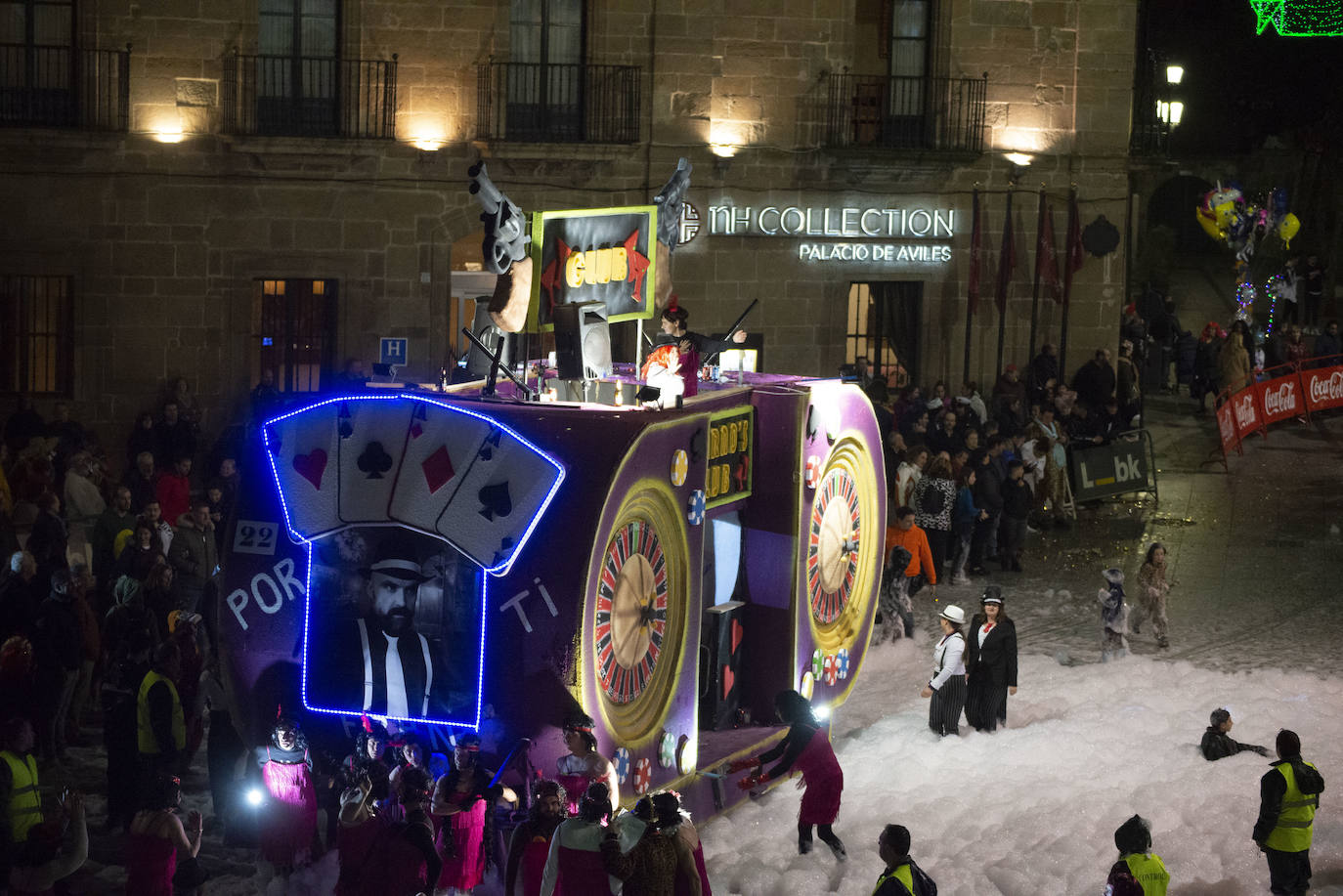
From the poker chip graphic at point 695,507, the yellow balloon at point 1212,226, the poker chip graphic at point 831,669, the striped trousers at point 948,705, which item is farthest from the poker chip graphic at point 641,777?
the yellow balloon at point 1212,226

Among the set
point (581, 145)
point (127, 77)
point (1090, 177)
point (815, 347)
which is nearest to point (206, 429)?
point (127, 77)

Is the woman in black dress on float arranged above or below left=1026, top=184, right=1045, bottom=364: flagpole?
below

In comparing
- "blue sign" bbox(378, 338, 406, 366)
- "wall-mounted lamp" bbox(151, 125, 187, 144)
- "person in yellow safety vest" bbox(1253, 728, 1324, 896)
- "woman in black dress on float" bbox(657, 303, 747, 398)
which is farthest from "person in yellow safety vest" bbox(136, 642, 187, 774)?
"wall-mounted lamp" bbox(151, 125, 187, 144)

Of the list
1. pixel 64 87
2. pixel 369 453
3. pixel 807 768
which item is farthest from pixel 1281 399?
pixel 369 453

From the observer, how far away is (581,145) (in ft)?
78.3

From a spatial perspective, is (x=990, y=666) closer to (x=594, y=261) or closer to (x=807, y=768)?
(x=807, y=768)

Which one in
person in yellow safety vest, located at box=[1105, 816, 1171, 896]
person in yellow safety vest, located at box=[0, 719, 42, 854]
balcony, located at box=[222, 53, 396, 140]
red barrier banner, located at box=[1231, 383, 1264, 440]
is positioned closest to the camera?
person in yellow safety vest, located at box=[1105, 816, 1171, 896]

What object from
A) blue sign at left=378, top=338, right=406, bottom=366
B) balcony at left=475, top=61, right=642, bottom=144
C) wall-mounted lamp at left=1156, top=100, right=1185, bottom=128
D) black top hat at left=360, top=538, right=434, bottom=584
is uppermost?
wall-mounted lamp at left=1156, top=100, right=1185, bottom=128

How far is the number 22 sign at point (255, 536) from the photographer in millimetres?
11172

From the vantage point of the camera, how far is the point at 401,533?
10.9 metres

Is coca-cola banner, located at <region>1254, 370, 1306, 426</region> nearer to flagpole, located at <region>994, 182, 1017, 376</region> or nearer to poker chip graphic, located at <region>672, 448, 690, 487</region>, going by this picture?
flagpole, located at <region>994, 182, 1017, 376</region>

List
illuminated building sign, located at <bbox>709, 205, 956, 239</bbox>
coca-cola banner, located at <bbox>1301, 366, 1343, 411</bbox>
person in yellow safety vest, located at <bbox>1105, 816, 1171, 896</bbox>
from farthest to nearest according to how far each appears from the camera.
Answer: coca-cola banner, located at <bbox>1301, 366, 1343, 411</bbox>, illuminated building sign, located at <bbox>709, 205, 956, 239</bbox>, person in yellow safety vest, located at <bbox>1105, 816, 1171, 896</bbox>

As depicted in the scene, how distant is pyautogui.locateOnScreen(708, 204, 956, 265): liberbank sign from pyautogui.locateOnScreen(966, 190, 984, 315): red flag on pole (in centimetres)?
29

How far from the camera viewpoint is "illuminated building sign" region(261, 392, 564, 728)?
10.6m
